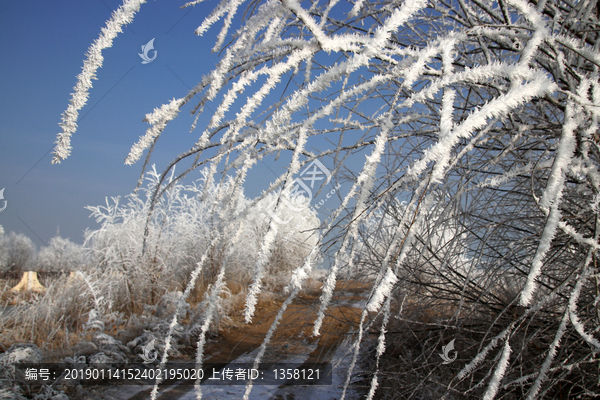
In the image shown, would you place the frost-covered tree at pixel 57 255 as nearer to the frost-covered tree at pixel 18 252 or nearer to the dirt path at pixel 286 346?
the frost-covered tree at pixel 18 252

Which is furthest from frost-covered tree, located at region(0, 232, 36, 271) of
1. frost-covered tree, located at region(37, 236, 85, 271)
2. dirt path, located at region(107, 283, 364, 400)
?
dirt path, located at region(107, 283, 364, 400)

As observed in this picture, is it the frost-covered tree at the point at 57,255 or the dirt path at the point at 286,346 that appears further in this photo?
the frost-covered tree at the point at 57,255

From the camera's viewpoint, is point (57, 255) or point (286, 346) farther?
point (57, 255)

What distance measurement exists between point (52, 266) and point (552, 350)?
40.5 feet

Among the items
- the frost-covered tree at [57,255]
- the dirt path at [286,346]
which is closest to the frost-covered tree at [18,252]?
the frost-covered tree at [57,255]

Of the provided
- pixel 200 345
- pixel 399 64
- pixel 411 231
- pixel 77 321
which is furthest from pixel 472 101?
pixel 77 321

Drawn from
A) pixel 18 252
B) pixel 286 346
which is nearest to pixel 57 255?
pixel 18 252

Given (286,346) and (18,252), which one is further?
(18,252)

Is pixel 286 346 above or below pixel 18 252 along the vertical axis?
below

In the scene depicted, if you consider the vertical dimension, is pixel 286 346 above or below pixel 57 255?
below

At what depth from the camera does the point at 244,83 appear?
2.38 ft

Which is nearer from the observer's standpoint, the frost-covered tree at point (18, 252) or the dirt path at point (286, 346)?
the dirt path at point (286, 346)

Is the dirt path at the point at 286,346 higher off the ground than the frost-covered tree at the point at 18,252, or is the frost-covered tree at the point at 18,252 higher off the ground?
the frost-covered tree at the point at 18,252

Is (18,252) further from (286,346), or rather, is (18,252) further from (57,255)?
(286,346)
